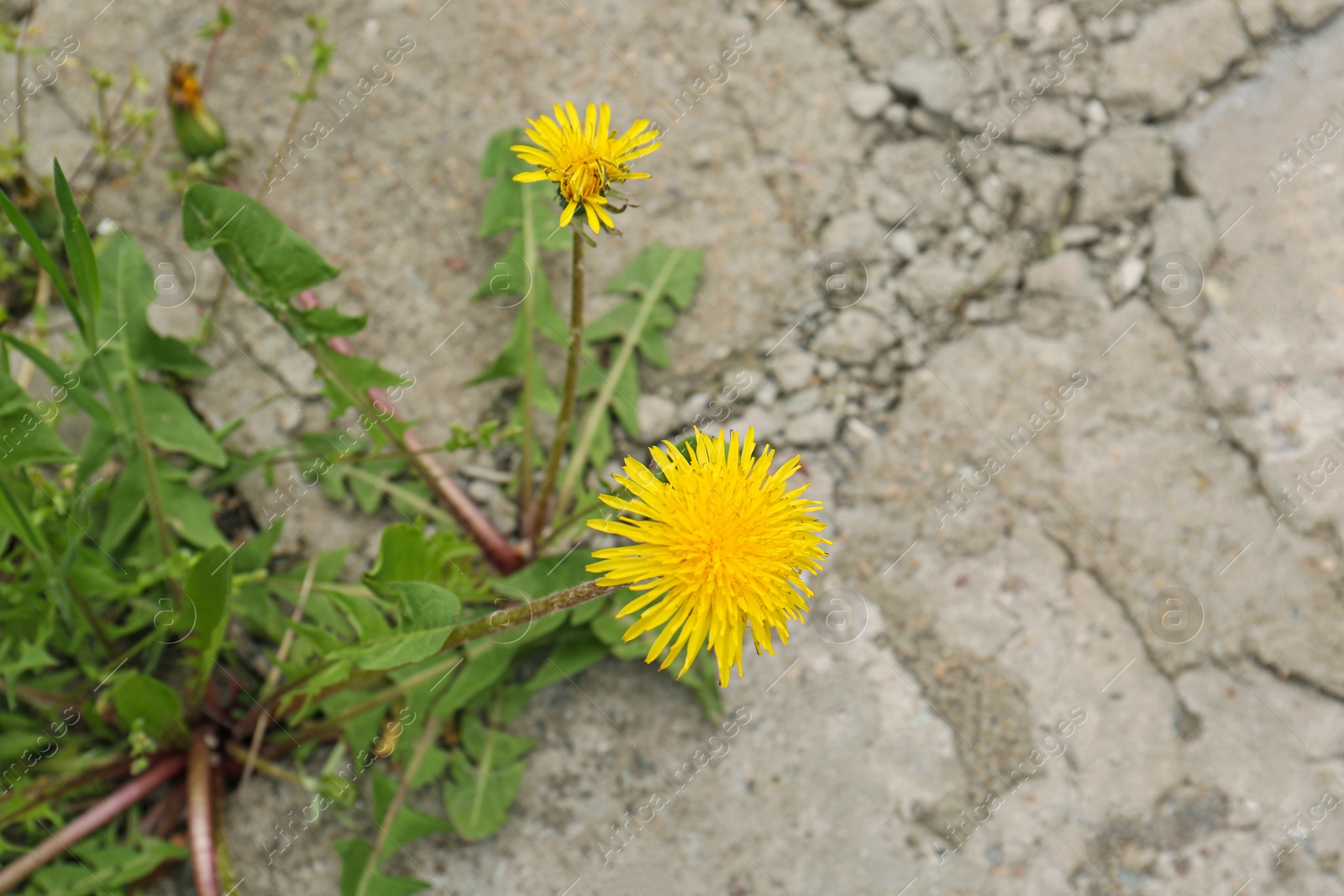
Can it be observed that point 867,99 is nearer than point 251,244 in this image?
No

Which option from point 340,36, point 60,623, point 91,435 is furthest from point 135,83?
point 60,623

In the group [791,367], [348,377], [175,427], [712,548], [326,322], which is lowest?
[712,548]

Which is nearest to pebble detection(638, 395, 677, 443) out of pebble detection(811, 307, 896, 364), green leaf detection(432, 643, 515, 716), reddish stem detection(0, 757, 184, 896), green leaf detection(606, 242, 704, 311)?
green leaf detection(606, 242, 704, 311)

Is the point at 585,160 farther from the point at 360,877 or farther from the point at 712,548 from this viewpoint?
the point at 360,877

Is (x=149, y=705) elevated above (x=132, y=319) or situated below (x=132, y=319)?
below

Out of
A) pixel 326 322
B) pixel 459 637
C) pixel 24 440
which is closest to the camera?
pixel 459 637

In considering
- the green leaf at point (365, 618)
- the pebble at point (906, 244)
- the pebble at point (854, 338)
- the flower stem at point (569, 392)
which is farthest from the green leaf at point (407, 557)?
the pebble at point (906, 244)

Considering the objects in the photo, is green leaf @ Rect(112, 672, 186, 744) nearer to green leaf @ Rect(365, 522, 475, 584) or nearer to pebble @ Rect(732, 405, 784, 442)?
green leaf @ Rect(365, 522, 475, 584)

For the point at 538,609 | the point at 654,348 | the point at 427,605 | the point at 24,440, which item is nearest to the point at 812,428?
the point at 654,348
